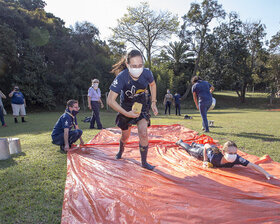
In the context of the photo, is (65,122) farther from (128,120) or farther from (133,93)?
(133,93)

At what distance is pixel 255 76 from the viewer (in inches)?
1174

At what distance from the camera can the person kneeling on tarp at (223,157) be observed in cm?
316

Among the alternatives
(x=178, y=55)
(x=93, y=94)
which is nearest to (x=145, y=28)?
(x=178, y=55)

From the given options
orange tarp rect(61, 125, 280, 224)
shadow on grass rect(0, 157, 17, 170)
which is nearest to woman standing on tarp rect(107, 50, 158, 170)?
orange tarp rect(61, 125, 280, 224)

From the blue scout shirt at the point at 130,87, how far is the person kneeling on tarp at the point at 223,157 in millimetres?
1412

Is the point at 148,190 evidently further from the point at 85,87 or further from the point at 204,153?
the point at 85,87

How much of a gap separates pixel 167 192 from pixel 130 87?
6.04 ft

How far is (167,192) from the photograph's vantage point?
2.68 m

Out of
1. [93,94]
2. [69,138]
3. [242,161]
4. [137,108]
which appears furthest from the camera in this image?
[93,94]

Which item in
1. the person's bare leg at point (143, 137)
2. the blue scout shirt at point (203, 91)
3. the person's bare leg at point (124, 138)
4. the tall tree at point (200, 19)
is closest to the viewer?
the person's bare leg at point (143, 137)

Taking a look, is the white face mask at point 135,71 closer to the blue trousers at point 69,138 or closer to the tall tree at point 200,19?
the blue trousers at point 69,138

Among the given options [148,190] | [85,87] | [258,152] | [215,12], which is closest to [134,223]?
[148,190]

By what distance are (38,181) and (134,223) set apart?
1863mm

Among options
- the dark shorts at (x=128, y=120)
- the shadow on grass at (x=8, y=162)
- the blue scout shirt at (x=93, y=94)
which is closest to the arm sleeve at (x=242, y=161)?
the dark shorts at (x=128, y=120)
